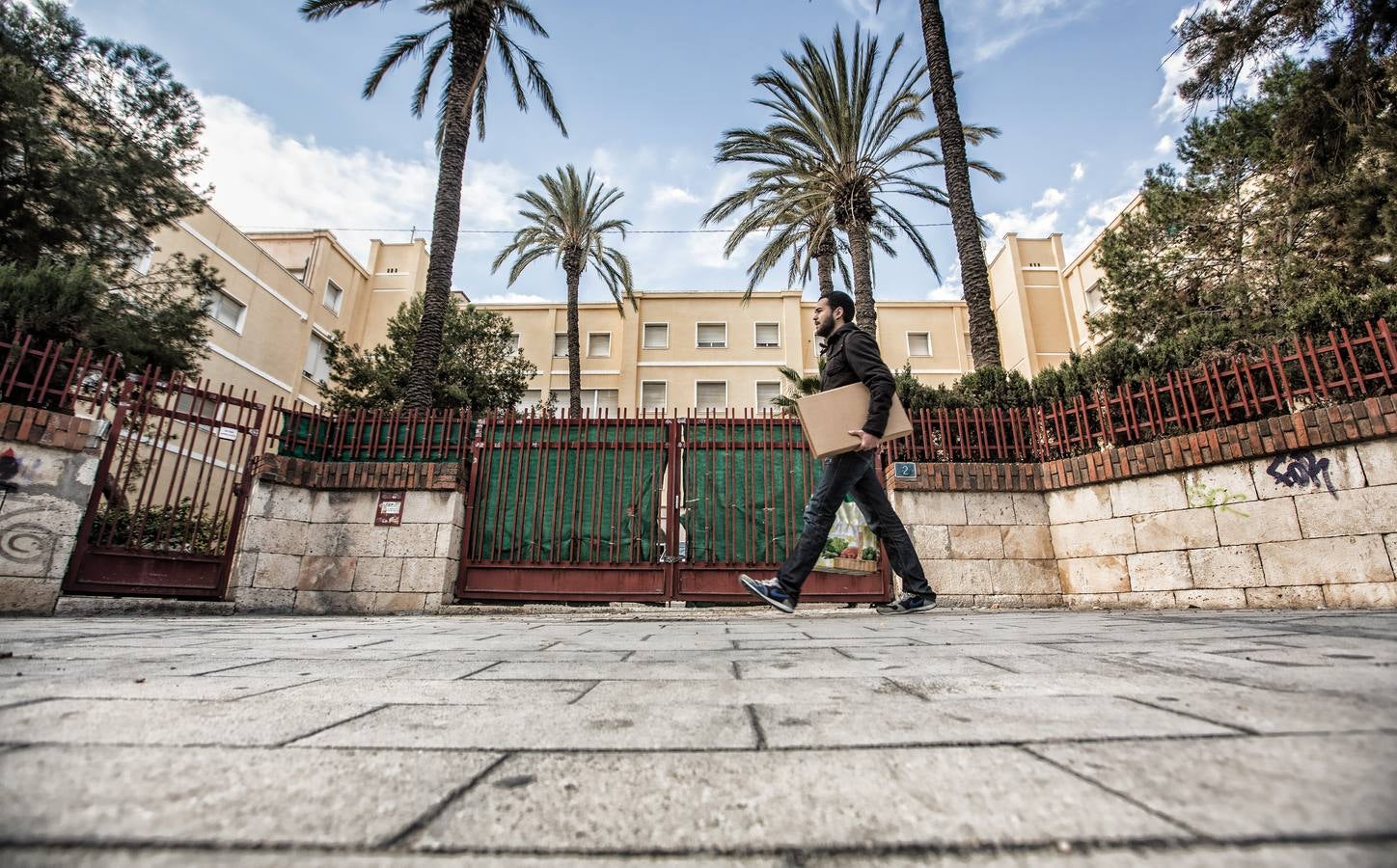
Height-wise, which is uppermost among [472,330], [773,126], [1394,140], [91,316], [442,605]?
[773,126]

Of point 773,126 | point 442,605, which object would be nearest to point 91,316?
point 442,605

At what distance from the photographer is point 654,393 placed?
92.5 feet

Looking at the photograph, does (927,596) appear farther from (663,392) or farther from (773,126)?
(663,392)

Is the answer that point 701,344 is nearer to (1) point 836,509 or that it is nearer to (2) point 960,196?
(2) point 960,196

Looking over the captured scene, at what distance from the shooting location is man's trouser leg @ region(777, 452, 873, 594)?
12.5 feet

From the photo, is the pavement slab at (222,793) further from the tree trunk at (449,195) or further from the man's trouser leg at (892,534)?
the tree trunk at (449,195)

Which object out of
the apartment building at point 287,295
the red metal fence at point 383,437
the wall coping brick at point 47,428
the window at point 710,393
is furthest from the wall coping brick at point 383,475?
the window at point 710,393

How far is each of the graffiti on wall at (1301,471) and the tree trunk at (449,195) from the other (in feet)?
36.4

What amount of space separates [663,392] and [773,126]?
1443 centimetres

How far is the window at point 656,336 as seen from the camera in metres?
28.5

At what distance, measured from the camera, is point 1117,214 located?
70.1ft

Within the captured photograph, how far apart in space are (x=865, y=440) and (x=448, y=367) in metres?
17.8

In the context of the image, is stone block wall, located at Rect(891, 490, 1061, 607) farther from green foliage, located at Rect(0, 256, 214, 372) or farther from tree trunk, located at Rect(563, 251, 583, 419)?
tree trunk, located at Rect(563, 251, 583, 419)

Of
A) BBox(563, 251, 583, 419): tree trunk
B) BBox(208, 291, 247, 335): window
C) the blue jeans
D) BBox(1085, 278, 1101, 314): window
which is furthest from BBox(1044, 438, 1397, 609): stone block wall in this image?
BBox(208, 291, 247, 335): window
